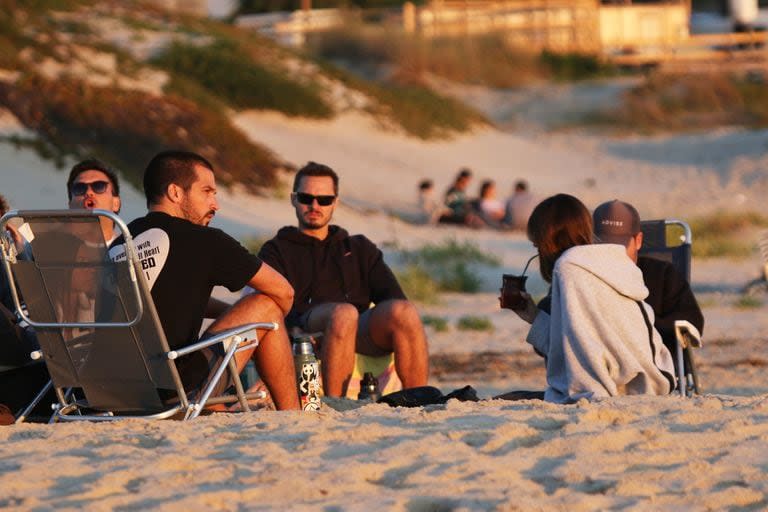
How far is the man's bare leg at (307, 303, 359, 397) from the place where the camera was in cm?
654

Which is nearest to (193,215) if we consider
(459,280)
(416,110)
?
(459,280)

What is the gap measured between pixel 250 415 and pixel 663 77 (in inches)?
1196

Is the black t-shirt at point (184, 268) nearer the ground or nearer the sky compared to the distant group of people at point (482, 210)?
nearer the sky

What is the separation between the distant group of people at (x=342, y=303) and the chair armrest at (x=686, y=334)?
102mm

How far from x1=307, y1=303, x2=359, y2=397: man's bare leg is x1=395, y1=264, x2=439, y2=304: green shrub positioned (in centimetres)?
633

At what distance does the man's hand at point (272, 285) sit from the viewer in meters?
5.65

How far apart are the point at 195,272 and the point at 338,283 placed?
1.59 metres

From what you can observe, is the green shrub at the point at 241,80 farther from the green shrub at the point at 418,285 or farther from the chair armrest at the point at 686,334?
the chair armrest at the point at 686,334

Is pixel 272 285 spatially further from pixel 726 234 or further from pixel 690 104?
pixel 690 104

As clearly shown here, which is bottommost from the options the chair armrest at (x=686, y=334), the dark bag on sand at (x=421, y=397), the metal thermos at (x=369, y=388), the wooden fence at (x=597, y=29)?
the metal thermos at (x=369, y=388)

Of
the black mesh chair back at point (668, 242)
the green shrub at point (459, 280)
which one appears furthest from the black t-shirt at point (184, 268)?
the green shrub at point (459, 280)

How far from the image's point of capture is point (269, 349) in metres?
5.75

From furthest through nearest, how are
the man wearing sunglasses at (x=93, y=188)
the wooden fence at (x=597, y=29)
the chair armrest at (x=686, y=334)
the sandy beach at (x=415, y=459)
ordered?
the wooden fence at (x=597, y=29) → the man wearing sunglasses at (x=93, y=188) → the chair armrest at (x=686, y=334) → the sandy beach at (x=415, y=459)

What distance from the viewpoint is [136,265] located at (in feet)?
16.9
